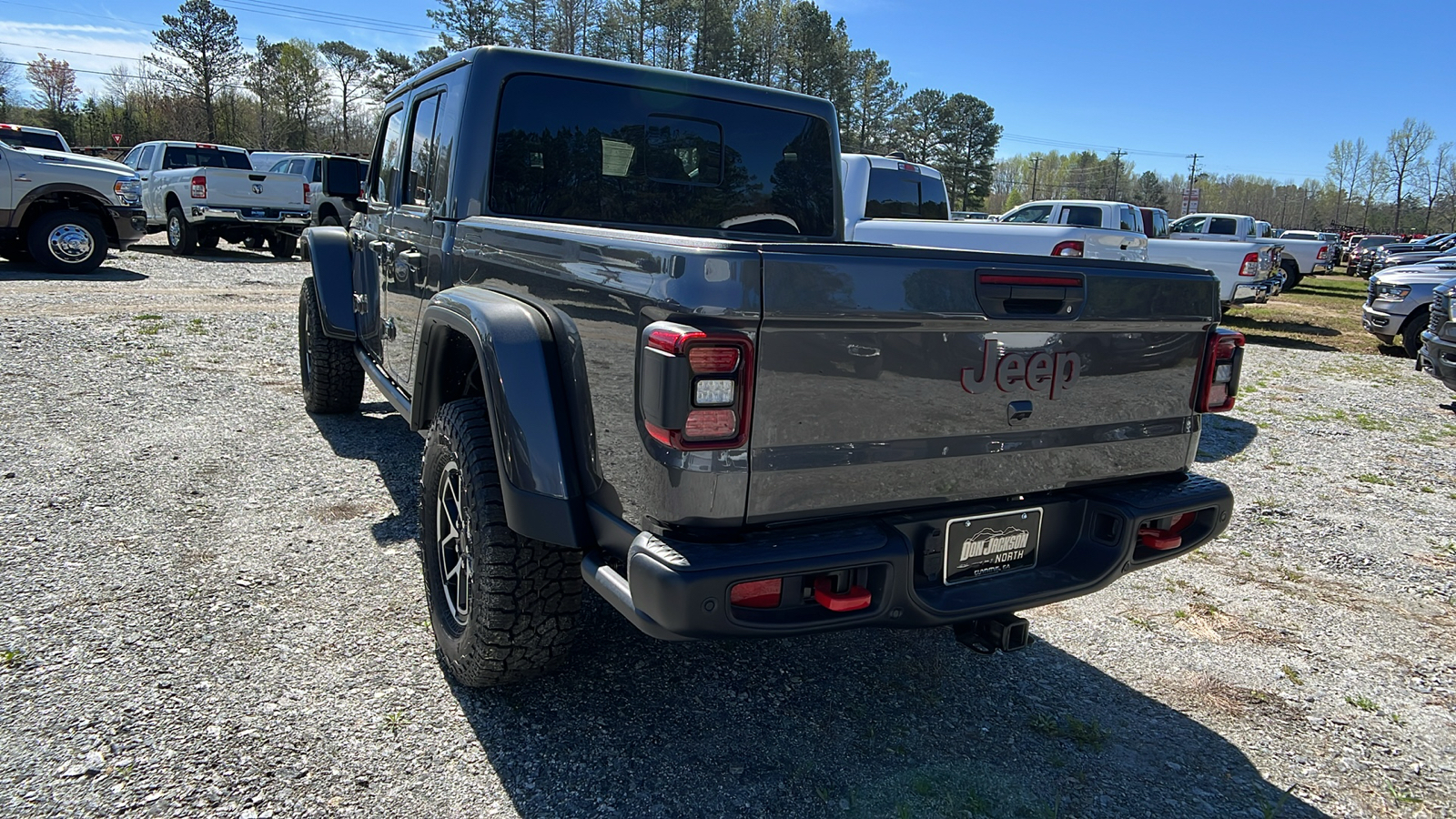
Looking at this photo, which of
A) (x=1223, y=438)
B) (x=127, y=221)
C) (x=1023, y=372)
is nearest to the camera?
(x=1023, y=372)

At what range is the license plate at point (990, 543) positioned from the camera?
2512 millimetres

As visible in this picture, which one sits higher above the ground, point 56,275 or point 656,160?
point 656,160

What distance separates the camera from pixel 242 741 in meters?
2.68

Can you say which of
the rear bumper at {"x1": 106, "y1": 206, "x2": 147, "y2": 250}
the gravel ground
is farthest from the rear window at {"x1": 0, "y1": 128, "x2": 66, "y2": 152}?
the gravel ground

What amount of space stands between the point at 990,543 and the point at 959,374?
0.52m

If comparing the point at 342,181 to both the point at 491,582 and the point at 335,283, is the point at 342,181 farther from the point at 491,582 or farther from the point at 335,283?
the point at 491,582

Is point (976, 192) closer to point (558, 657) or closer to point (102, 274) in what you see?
point (102, 274)

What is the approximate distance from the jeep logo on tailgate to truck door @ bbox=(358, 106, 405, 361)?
2.99 metres

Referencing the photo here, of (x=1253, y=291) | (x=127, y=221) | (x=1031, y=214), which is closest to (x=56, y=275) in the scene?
(x=127, y=221)

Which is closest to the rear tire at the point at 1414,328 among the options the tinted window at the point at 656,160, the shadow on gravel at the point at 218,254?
the tinted window at the point at 656,160

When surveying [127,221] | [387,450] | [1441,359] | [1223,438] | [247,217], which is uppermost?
[247,217]

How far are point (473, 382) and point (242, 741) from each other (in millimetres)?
1320

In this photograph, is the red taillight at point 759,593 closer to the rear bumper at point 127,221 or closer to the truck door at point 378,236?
the truck door at point 378,236

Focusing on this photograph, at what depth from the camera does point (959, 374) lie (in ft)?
7.90
